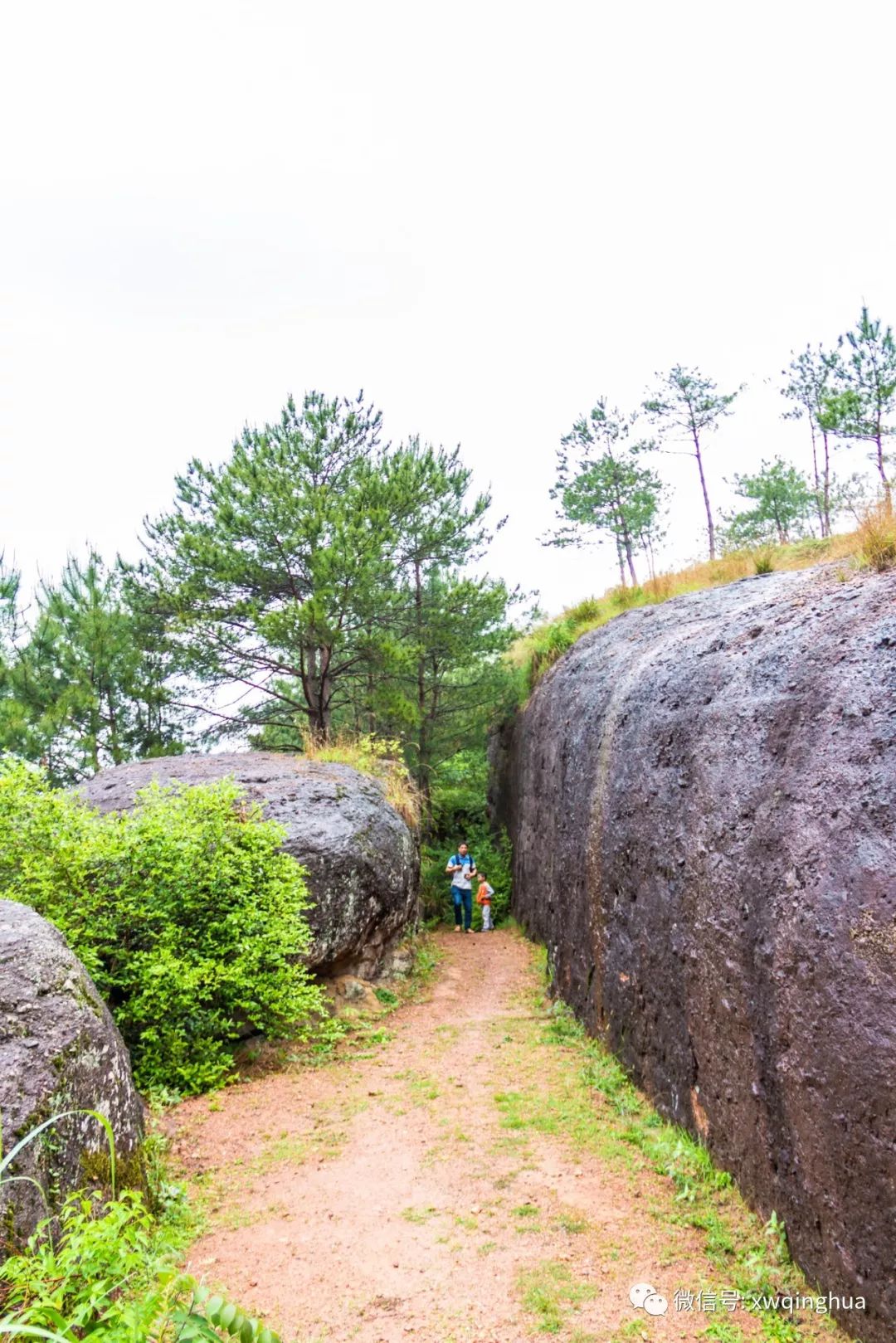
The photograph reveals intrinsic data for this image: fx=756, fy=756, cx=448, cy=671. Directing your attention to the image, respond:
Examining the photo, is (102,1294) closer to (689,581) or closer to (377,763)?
(689,581)

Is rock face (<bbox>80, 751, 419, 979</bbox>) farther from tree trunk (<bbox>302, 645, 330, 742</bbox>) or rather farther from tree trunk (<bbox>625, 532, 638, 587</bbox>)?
tree trunk (<bbox>625, 532, 638, 587</bbox>)

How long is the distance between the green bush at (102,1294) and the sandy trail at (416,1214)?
53 cm

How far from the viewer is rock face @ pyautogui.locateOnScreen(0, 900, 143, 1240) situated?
3.37 m

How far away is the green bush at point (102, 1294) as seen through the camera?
1.85 m

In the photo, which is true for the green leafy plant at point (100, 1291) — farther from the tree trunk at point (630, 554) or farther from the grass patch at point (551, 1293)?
the tree trunk at point (630, 554)

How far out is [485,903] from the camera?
15.2m

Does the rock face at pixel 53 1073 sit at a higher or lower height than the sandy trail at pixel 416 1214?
higher

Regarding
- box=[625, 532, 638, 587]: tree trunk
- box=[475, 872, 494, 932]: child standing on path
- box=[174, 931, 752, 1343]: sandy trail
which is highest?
box=[625, 532, 638, 587]: tree trunk

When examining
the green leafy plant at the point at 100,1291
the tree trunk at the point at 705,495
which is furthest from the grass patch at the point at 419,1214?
the tree trunk at the point at 705,495

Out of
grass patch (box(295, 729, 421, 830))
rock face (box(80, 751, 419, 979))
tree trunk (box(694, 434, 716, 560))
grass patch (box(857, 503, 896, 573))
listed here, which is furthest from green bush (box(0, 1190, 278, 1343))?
tree trunk (box(694, 434, 716, 560))

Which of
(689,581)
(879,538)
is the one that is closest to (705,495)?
(689,581)

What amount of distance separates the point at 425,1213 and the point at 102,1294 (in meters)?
2.51

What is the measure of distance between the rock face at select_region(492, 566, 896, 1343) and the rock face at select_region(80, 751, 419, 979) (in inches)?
112

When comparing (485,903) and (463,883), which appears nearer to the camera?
(463,883)
